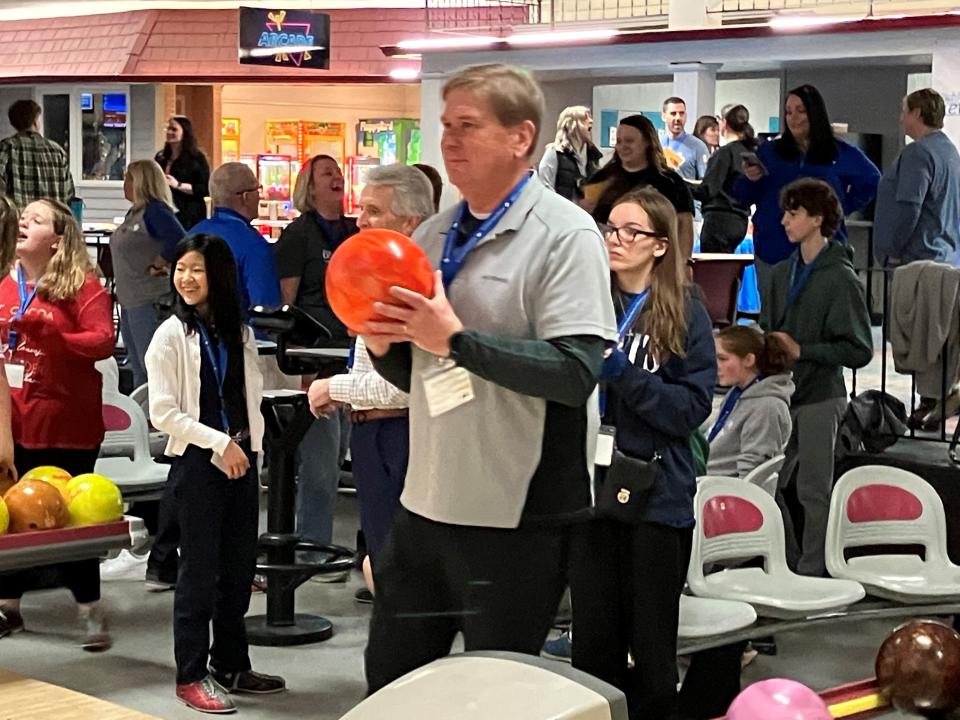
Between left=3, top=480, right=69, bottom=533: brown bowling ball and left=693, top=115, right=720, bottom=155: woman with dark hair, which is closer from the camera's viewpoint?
left=3, top=480, right=69, bottom=533: brown bowling ball

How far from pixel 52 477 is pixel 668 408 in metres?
2.14

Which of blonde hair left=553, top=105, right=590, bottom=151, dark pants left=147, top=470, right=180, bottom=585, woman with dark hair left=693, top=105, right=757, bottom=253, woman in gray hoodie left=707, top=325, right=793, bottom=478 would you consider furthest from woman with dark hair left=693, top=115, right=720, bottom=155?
dark pants left=147, top=470, right=180, bottom=585

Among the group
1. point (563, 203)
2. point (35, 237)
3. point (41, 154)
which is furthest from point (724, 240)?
point (563, 203)

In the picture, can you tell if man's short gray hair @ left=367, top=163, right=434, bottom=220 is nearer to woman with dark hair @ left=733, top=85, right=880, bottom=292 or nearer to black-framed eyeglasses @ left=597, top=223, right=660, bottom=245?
black-framed eyeglasses @ left=597, top=223, right=660, bottom=245

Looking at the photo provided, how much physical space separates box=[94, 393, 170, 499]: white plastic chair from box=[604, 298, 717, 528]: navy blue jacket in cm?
312

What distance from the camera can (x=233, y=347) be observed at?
4973 millimetres

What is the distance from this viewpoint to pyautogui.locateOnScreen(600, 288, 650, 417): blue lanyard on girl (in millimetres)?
4242

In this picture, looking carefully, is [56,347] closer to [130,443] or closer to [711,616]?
[130,443]

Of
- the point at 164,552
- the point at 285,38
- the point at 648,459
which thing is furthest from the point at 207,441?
the point at 285,38

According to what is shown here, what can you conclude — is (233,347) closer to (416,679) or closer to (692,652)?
(692,652)

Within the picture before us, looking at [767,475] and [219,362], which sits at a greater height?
[219,362]

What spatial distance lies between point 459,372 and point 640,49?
1098cm

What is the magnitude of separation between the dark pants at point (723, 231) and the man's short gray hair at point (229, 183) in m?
5.82

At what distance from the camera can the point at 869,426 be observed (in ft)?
21.9
